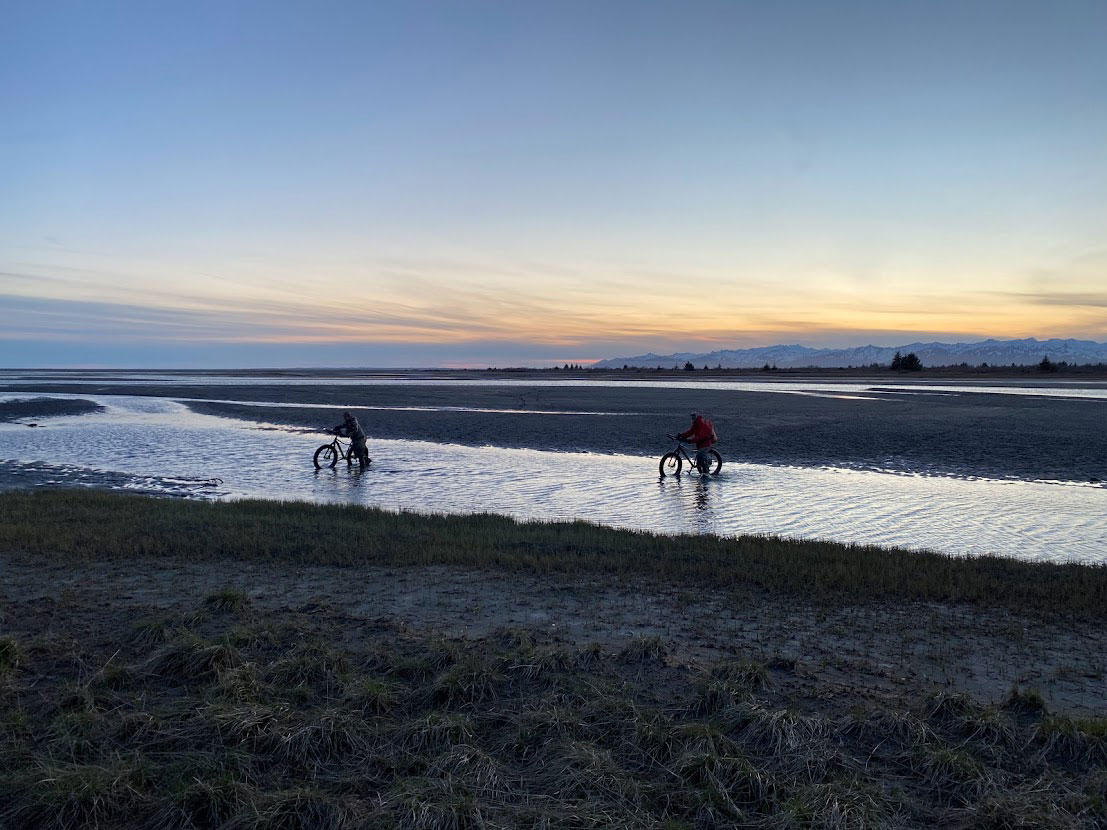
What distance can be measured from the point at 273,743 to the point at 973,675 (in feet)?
19.5

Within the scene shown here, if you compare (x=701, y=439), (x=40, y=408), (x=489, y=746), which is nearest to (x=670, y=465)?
(x=701, y=439)

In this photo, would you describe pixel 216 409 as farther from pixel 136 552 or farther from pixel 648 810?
pixel 648 810

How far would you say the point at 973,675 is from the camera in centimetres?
687

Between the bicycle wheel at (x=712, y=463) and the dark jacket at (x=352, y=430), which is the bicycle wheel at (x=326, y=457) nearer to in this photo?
the dark jacket at (x=352, y=430)

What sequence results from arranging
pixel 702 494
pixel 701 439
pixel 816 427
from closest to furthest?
pixel 702 494, pixel 701 439, pixel 816 427

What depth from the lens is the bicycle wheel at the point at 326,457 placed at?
23.6m

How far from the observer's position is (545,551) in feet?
38.8

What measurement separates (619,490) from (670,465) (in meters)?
3.37

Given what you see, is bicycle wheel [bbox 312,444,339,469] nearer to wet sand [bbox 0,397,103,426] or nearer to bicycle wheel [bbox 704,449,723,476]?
bicycle wheel [bbox 704,449,723,476]

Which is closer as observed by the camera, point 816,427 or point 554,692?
point 554,692

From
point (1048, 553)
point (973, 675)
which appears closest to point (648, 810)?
point (973, 675)

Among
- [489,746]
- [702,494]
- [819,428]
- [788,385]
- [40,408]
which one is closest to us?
[489,746]

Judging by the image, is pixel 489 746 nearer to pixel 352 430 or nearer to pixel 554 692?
pixel 554 692

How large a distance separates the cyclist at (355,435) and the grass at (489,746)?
52.7 feet
